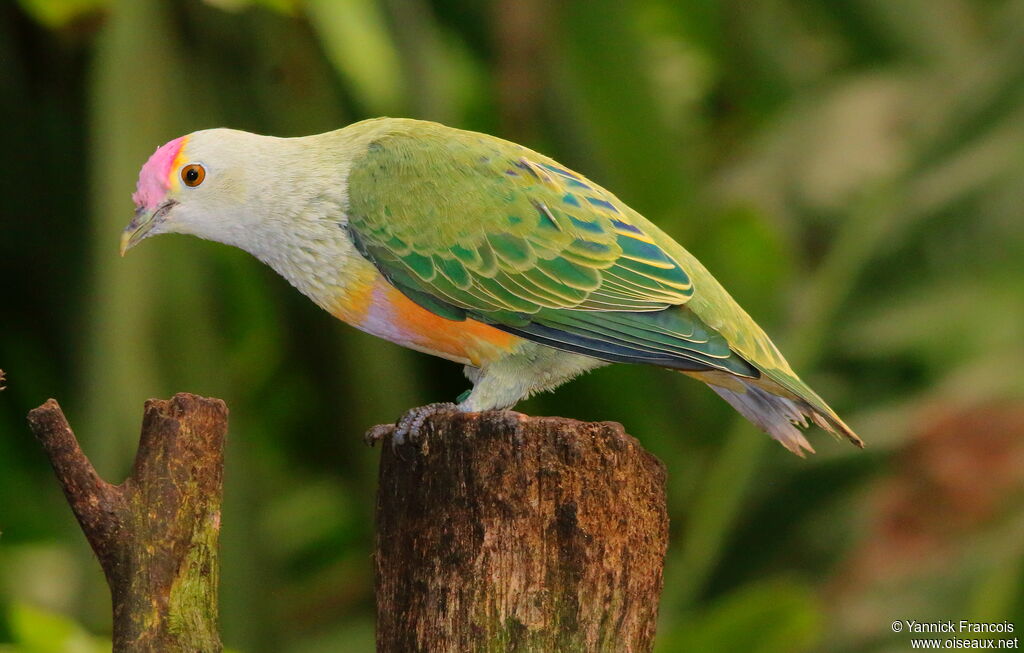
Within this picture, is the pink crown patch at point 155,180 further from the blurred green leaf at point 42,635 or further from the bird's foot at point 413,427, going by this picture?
the blurred green leaf at point 42,635

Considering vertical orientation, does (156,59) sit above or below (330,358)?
above

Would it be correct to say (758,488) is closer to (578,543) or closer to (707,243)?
(707,243)

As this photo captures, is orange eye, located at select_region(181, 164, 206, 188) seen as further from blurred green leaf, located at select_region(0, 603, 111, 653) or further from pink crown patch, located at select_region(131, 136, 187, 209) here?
blurred green leaf, located at select_region(0, 603, 111, 653)

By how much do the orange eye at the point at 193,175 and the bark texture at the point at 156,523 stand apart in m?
1.12

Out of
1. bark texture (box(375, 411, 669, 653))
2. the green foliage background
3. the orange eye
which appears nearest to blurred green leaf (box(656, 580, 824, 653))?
the green foliage background

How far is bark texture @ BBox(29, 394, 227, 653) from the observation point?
2.59 m

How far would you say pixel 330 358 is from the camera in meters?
6.18

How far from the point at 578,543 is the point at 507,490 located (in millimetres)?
216

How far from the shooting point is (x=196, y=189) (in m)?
3.58

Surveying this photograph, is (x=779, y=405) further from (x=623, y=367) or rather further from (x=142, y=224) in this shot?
(x=142, y=224)

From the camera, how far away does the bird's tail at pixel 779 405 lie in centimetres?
354

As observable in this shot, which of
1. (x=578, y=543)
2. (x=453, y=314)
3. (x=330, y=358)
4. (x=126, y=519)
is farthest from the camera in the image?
(x=330, y=358)

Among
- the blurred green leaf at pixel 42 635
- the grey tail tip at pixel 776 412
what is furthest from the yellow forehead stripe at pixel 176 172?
the grey tail tip at pixel 776 412

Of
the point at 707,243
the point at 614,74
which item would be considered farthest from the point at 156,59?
the point at 707,243
